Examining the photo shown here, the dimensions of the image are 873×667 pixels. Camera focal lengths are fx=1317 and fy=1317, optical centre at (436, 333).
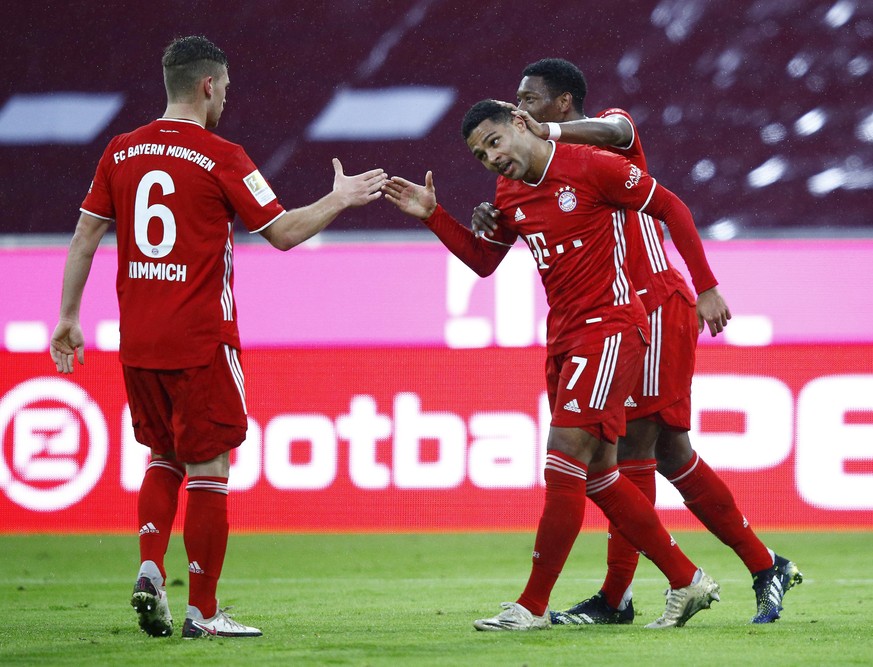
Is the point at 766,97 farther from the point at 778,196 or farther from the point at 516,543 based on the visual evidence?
the point at 516,543

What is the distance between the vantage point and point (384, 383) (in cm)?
727

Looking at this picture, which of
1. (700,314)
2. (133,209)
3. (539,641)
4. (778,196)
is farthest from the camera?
(778,196)

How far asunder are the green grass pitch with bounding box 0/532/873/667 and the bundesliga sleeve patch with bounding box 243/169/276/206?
1.19 meters

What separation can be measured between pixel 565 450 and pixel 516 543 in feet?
10.7

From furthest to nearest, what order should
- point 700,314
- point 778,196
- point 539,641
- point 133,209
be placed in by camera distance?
point 778,196, point 700,314, point 133,209, point 539,641

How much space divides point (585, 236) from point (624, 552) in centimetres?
102

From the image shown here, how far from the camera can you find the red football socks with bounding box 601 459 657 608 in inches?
161

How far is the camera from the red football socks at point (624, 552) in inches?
161

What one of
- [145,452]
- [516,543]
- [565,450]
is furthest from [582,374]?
[145,452]

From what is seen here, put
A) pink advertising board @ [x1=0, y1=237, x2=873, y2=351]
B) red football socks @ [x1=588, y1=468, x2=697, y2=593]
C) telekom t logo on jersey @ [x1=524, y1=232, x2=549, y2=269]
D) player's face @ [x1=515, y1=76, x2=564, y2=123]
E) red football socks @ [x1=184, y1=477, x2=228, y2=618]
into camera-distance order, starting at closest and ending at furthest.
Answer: red football socks @ [x1=184, y1=477, x2=228, y2=618] < red football socks @ [x1=588, y1=468, x2=697, y2=593] < telekom t logo on jersey @ [x1=524, y1=232, x2=549, y2=269] < player's face @ [x1=515, y1=76, x2=564, y2=123] < pink advertising board @ [x1=0, y1=237, x2=873, y2=351]

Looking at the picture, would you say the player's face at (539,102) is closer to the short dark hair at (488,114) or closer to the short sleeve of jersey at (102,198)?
the short dark hair at (488,114)

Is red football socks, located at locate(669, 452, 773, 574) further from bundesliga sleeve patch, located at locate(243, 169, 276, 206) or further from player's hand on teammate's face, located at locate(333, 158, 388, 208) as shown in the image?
bundesliga sleeve patch, located at locate(243, 169, 276, 206)

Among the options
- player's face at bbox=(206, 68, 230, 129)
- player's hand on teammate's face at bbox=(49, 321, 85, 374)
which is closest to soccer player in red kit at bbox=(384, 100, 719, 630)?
player's face at bbox=(206, 68, 230, 129)

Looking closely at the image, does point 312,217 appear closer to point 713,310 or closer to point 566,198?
point 566,198
